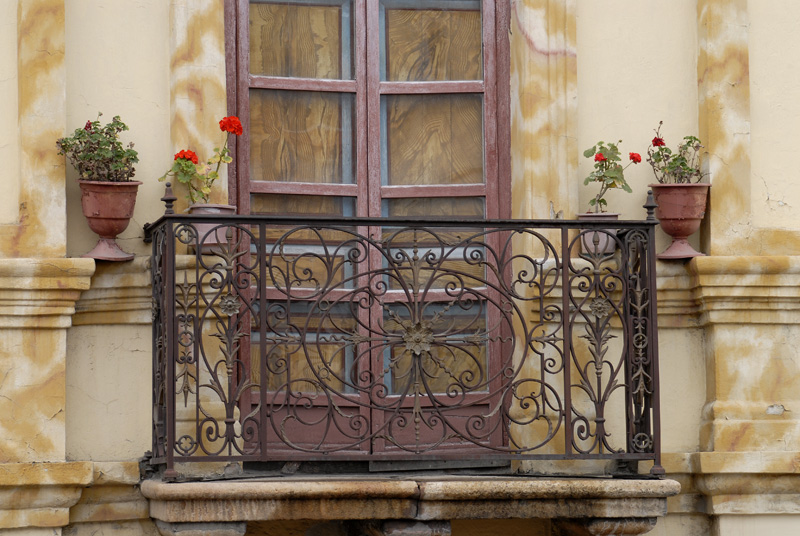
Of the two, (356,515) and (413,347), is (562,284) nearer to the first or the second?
(413,347)

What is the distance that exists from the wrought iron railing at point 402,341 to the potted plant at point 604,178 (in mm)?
23

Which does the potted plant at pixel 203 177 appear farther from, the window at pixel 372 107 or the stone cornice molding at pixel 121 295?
the window at pixel 372 107

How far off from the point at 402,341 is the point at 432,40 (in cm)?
164

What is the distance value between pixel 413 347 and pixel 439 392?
64cm

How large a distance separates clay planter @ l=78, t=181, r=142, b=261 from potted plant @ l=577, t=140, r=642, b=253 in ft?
6.73

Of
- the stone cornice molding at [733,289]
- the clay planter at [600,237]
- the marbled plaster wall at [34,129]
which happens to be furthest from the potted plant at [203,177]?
the stone cornice molding at [733,289]

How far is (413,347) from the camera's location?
5770 mm

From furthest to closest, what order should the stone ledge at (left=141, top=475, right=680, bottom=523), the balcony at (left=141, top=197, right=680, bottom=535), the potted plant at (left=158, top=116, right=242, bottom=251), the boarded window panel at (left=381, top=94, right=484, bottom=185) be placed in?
1. the boarded window panel at (left=381, top=94, right=484, bottom=185)
2. the potted plant at (left=158, top=116, right=242, bottom=251)
3. the balcony at (left=141, top=197, right=680, bottom=535)
4. the stone ledge at (left=141, top=475, right=680, bottom=523)

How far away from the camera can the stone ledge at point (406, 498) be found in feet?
18.1

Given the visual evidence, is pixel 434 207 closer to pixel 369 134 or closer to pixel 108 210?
pixel 369 134

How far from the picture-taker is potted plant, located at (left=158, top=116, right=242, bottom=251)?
5875 mm

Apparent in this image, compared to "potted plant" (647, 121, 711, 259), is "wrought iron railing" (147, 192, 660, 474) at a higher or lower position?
lower

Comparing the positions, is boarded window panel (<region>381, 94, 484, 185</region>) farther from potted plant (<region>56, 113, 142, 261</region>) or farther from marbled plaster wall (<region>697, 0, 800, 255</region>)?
potted plant (<region>56, 113, 142, 261</region>)

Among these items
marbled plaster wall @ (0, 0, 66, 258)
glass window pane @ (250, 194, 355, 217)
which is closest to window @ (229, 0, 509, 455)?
glass window pane @ (250, 194, 355, 217)
